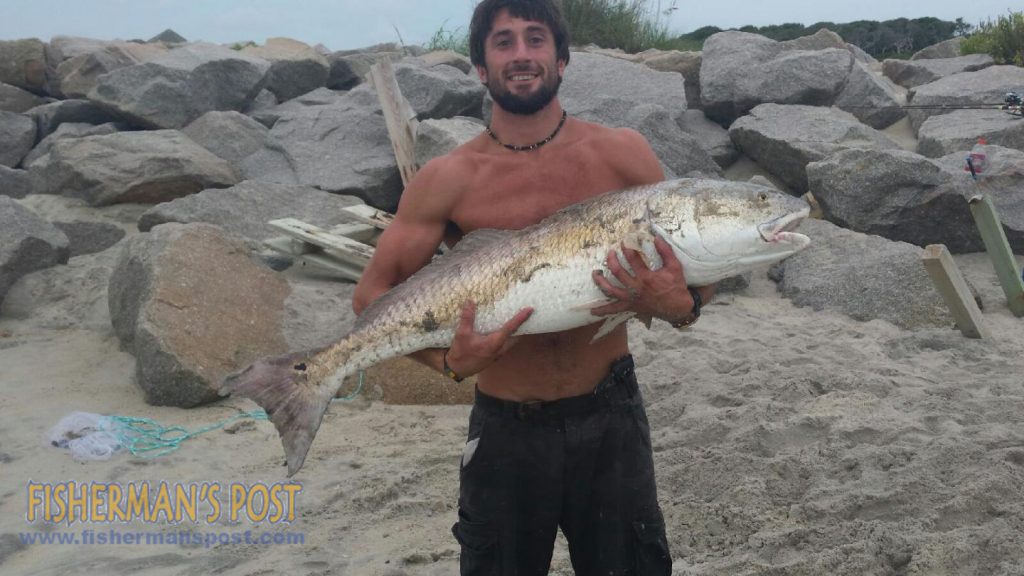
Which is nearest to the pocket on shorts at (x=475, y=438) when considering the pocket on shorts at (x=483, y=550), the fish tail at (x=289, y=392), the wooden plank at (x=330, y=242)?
the pocket on shorts at (x=483, y=550)

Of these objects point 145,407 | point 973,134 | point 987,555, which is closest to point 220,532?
point 145,407

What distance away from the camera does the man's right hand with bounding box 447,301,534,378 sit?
8.39 ft

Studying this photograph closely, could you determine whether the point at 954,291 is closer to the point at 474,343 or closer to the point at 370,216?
the point at 474,343

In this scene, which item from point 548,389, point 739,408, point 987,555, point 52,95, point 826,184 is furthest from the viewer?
point 52,95

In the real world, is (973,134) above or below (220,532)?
above

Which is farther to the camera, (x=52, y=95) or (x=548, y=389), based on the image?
(x=52, y=95)

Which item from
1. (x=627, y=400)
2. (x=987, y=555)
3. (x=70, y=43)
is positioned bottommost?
(x=987, y=555)

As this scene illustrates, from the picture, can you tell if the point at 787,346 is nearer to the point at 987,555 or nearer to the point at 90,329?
the point at 987,555

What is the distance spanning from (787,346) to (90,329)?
557 cm

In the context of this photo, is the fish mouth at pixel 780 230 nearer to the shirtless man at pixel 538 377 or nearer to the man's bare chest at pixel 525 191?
the shirtless man at pixel 538 377

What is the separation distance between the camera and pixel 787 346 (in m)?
6.40

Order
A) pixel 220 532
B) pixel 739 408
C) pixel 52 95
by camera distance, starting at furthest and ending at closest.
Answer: pixel 52 95
pixel 739 408
pixel 220 532

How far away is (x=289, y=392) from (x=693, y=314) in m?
1.26

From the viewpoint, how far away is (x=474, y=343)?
2580mm
